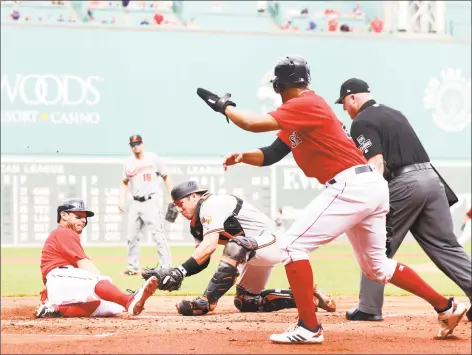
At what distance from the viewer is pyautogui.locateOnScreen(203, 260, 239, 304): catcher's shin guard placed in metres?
6.68

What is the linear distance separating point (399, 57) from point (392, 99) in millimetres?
1334

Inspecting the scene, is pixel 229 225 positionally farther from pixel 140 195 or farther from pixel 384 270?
pixel 140 195

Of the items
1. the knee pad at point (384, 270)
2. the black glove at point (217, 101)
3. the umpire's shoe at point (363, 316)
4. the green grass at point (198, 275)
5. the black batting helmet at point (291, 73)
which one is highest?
the black batting helmet at point (291, 73)

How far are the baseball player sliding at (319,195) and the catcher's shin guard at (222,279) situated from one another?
152 cm

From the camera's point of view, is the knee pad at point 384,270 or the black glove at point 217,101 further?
the knee pad at point 384,270

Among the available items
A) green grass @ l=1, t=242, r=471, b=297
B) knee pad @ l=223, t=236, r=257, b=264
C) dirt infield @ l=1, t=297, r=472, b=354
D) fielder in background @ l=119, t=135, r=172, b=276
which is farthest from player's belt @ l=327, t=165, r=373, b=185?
fielder in background @ l=119, t=135, r=172, b=276

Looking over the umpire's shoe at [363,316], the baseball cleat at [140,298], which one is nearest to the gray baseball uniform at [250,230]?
the baseball cleat at [140,298]

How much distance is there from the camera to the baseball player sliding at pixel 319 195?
5062mm

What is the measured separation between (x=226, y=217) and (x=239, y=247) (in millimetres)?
337

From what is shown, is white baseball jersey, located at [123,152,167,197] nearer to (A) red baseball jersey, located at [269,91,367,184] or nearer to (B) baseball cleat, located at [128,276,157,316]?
(B) baseball cleat, located at [128,276,157,316]

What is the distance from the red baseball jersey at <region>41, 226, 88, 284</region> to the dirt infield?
491 mm

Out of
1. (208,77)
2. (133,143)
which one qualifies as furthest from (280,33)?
(133,143)

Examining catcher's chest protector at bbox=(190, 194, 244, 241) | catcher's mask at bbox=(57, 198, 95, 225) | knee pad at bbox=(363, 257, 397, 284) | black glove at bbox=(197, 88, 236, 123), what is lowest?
knee pad at bbox=(363, 257, 397, 284)

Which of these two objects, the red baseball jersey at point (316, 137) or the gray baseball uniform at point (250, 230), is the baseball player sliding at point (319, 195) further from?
the gray baseball uniform at point (250, 230)
